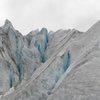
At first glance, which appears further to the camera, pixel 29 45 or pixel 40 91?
pixel 29 45

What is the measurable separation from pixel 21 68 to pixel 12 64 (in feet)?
8.53

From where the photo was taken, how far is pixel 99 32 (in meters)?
24.5

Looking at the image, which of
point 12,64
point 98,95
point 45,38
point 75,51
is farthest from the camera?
point 45,38

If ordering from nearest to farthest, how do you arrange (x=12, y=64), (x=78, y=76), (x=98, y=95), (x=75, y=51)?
(x=98, y=95) → (x=78, y=76) → (x=75, y=51) → (x=12, y=64)

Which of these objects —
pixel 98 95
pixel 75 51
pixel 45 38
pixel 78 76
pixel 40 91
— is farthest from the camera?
pixel 45 38

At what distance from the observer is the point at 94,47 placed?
21797 millimetres

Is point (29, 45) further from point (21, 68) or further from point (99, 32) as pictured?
point (99, 32)

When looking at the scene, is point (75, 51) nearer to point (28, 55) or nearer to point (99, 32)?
point (99, 32)

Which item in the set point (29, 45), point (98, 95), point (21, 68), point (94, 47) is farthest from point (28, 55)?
point (98, 95)

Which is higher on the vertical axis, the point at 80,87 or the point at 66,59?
the point at 66,59

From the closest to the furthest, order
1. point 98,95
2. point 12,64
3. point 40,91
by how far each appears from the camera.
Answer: point 98,95
point 40,91
point 12,64

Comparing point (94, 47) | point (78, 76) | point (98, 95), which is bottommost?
point (98, 95)

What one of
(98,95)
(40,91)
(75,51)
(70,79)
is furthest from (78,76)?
(75,51)

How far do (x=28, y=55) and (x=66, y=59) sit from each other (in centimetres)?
3191
